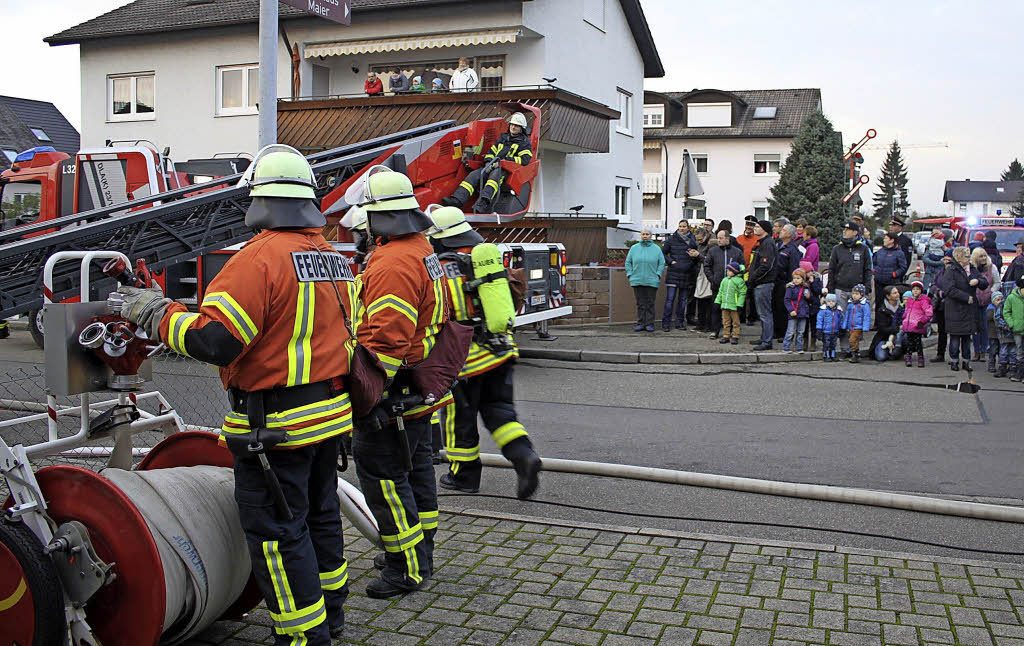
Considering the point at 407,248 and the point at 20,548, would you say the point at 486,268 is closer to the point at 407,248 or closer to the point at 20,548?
the point at 407,248

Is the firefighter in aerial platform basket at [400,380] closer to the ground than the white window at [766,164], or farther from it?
closer to the ground

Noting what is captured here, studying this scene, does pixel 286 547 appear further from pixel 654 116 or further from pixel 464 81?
pixel 654 116

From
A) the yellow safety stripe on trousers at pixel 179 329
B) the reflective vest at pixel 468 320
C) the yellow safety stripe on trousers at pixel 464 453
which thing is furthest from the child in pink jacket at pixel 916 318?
the yellow safety stripe on trousers at pixel 179 329

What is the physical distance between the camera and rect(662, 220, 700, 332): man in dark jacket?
16.6m

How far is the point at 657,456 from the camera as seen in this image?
7.85m

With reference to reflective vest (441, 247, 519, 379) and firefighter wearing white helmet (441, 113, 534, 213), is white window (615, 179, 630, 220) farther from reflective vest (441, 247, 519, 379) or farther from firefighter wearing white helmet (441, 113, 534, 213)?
reflective vest (441, 247, 519, 379)

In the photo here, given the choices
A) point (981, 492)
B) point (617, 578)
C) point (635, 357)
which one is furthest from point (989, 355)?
point (617, 578)

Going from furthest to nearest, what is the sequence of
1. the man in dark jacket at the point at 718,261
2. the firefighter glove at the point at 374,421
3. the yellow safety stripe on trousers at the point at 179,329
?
the man in dark jacket at the point at 718,261 < the firefighter glove at the point at 374,421 < the yellow safety stripe on trousers at the point at 179,329

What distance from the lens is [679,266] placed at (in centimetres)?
1658

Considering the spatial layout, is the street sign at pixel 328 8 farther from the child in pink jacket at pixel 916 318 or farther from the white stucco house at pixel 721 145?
the white stucco house at pixel 721 145

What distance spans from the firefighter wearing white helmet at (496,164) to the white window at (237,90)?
15766mm

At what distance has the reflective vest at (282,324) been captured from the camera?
3.65m

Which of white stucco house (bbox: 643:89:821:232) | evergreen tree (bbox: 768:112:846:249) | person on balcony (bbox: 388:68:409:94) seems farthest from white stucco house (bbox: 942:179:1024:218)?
person on balcony (bbox: 388:68:409:94)

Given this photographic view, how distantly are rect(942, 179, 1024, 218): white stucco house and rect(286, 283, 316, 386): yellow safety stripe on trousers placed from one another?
105185mm
